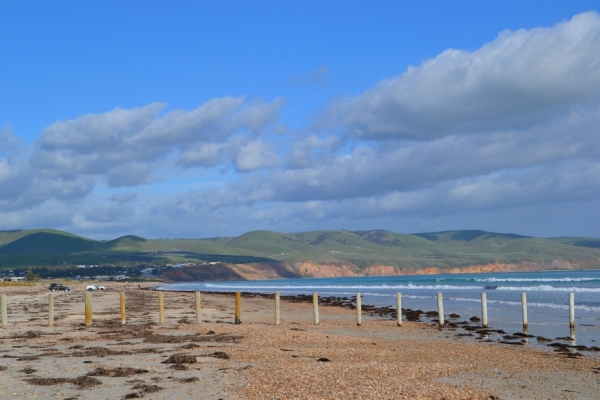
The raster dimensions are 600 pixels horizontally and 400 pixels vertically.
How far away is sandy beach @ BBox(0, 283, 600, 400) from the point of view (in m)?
13.4

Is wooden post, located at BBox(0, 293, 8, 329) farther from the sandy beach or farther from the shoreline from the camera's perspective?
the shoreline

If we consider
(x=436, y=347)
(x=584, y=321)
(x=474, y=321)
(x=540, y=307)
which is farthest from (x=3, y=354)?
(x=540, y=307)

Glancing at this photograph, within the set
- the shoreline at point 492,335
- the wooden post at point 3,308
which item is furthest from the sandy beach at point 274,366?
the wooden post at point 3,308

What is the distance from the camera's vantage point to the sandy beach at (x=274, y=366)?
1344cm

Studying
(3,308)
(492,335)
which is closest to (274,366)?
(492,335)

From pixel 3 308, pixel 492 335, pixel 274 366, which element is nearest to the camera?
pixel 274 366

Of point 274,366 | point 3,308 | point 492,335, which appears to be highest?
point 3,308

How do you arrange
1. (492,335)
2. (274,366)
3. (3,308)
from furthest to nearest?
(3,308) < (492,335) < (274,366)

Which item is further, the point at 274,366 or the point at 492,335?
the point at 492,335

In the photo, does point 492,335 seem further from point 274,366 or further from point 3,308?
point 3,308

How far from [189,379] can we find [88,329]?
49.6ft

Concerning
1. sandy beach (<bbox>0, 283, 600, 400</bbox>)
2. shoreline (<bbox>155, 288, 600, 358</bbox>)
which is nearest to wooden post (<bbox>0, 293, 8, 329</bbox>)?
sandy beach (<bbox>0, 283, 600, 400</bbox>)

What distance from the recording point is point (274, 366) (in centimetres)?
1652

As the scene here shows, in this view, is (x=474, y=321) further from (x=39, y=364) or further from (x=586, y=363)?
(x=39, y=364)
